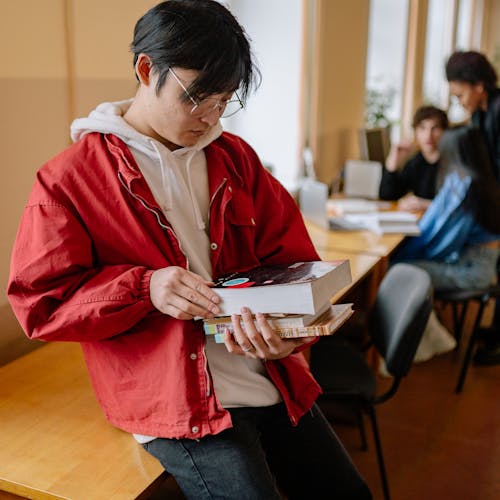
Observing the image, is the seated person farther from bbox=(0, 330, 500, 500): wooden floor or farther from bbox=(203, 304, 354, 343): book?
bbox=(203, 304, 354, 343): book

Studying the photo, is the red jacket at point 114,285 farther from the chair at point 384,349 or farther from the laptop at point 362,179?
the laptop at point 362,179

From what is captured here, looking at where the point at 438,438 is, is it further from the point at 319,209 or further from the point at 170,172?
the point at 170,172

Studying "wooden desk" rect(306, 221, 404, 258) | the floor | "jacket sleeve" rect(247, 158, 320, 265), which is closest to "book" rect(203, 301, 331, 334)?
"jacket sleeve" rect(247, 158, 320, 265)

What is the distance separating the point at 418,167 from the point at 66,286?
284cm

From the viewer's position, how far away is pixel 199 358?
1215 mm

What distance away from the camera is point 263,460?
127cm

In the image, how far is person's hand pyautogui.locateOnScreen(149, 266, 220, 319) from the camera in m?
1.14

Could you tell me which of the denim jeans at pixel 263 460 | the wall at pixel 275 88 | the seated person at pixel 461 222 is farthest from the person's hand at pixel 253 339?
the wall at pixel 275 88

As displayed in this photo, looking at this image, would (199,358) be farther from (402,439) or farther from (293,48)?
(293,48)

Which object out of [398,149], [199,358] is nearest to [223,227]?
[199,358]

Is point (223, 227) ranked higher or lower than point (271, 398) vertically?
higher

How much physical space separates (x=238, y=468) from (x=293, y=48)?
273cm

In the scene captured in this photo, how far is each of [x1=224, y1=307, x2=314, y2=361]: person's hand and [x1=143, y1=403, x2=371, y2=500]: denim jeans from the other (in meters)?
0.15

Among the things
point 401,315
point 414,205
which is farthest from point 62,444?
point 414,205
